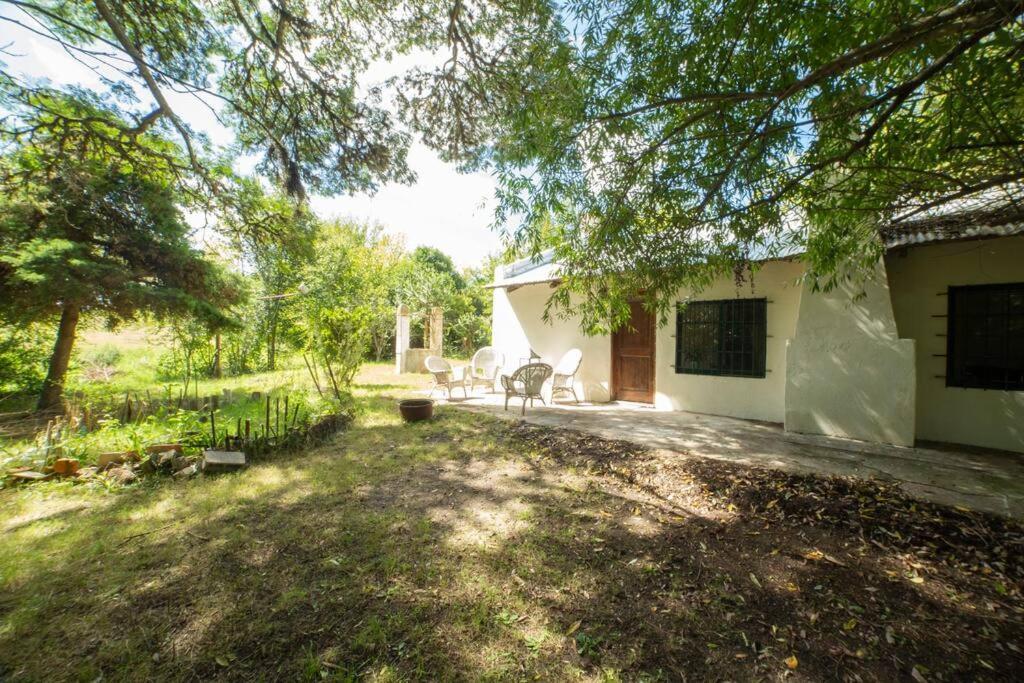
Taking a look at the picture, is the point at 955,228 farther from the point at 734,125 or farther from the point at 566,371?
the point at 566,371

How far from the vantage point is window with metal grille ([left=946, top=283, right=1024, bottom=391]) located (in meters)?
4.72

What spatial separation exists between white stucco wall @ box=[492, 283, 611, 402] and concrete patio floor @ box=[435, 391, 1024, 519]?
1.40 meters

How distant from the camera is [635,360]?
7.77m

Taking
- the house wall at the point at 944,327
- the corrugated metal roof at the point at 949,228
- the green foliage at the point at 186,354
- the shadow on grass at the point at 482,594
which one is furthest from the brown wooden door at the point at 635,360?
the green foliage at the point at 186,354

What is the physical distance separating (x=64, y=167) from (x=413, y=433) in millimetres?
5697

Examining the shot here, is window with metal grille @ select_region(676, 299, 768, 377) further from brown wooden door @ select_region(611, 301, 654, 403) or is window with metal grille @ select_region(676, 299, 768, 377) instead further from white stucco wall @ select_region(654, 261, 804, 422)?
brown wooden door @ select_region(611, 301, 654, 403)

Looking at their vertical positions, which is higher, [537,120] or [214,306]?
[537,120]

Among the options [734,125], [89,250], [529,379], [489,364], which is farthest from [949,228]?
[89,250]

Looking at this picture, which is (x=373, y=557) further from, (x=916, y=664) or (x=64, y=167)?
(x=64, y=167)

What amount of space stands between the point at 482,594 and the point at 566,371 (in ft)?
18.7

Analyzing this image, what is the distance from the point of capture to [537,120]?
3.81 meters

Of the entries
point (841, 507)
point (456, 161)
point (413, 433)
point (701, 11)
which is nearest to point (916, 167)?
point (701, 11)

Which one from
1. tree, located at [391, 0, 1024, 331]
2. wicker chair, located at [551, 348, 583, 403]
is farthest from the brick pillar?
tree, located at [391, 0, 1024, 331]

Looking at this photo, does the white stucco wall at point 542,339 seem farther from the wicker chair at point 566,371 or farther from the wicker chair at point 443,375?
the wicker chair at point 443,375
